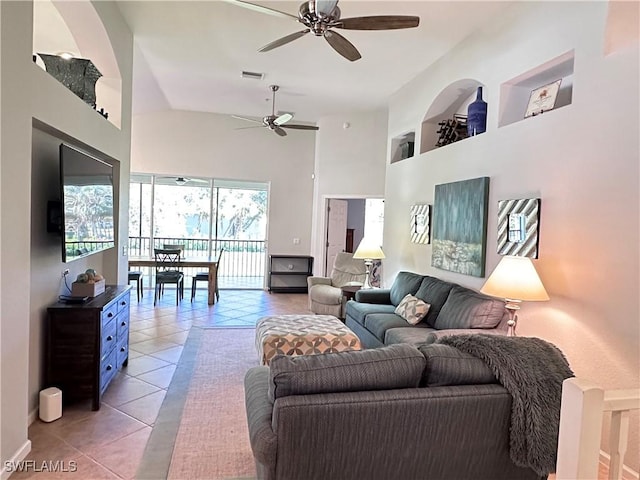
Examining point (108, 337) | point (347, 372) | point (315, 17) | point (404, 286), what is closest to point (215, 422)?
point (108, 337)

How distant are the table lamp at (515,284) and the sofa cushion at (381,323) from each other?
1257 millimetres

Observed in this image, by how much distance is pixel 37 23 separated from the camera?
4023mm

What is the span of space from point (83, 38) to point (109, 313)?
253cm

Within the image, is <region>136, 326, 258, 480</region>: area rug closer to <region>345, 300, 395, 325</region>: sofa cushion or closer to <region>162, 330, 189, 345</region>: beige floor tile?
<region>162, 330, 189, 345</region>: beige floor tile

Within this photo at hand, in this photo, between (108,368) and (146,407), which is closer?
(146,407)

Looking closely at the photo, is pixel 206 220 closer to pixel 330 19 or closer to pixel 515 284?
pixel 330 19

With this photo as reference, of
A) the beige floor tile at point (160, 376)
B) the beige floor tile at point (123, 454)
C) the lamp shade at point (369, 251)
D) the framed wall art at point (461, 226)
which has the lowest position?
the beige floor tile at point (123, 454)

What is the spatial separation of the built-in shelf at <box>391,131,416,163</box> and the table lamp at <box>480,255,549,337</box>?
333 cm

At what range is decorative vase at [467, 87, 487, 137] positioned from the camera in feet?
13.5

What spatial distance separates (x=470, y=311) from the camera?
3635 mm

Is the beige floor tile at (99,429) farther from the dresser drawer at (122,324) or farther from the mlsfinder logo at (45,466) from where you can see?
the dresser drawer at (122,324)

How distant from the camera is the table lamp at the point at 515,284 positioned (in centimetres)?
289

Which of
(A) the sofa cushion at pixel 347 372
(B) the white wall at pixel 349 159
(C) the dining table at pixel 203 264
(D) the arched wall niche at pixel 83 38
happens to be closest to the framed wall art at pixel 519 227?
(A) the sofa cushion at pixel 347 372

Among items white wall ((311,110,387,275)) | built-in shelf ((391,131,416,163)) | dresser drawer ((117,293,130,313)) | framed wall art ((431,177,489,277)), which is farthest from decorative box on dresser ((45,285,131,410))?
white wall ((311,110,387,275))
